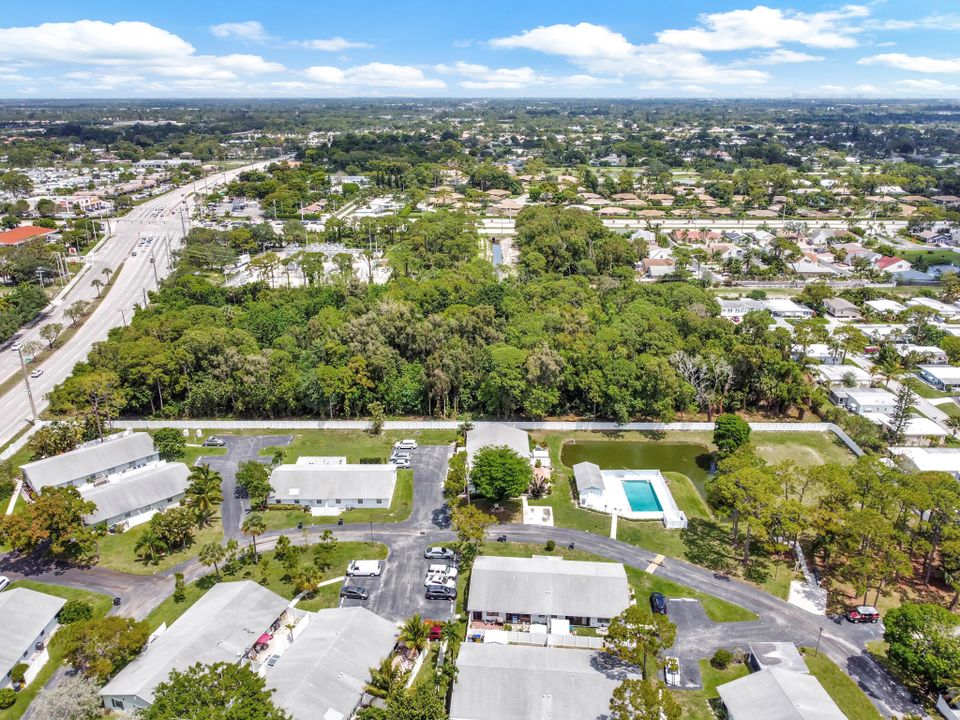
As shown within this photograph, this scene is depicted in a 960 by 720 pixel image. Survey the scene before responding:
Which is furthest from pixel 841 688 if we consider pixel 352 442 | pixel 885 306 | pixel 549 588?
pixel 885 306

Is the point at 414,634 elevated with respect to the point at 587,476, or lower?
elevated

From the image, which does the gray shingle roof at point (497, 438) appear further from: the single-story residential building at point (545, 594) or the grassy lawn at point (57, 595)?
the grassy lawn at point (57, 595)

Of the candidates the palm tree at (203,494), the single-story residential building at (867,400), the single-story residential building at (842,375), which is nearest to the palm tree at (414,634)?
the palm tree at (203,494)

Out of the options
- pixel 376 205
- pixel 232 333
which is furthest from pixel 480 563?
pixel 376 205

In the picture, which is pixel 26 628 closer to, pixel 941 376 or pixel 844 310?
pixel 941 376

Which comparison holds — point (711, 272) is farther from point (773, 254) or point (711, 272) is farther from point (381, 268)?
point (381, 268)

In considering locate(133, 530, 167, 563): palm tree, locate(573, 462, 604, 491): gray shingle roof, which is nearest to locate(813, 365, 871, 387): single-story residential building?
locate(573, 462, 604, 491): gray shingle roof

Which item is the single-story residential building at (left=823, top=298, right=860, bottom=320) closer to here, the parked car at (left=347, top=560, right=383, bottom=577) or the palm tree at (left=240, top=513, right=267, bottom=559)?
the parked car at (left=347, top=560, right=383, bottom=577)
